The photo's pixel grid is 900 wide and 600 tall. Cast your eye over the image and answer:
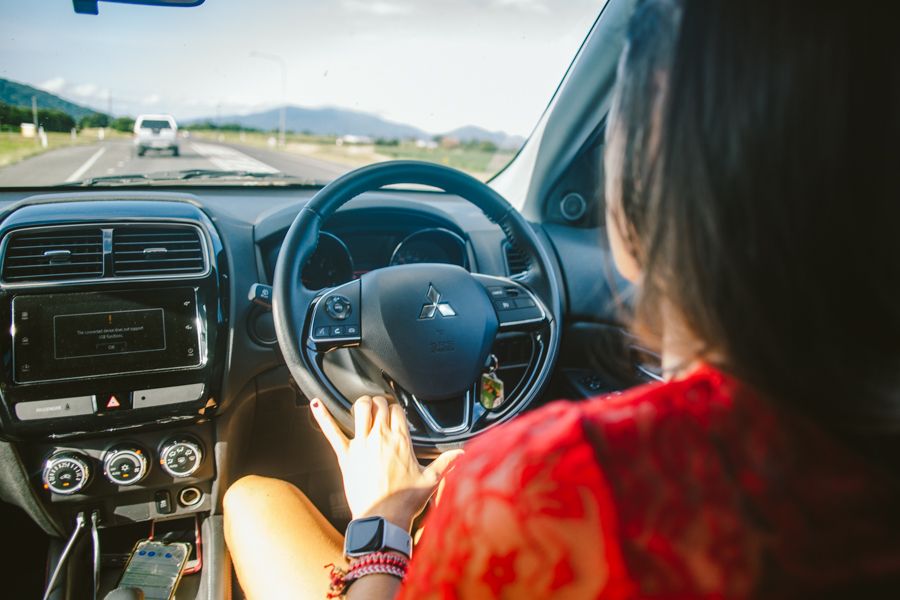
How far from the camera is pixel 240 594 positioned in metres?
2.59

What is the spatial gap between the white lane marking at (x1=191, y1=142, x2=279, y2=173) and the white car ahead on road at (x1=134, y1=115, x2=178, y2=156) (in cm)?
10

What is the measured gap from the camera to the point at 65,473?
2.23 meters

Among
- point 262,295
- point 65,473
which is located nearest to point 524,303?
point 262,295

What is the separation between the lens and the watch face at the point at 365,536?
133 cm

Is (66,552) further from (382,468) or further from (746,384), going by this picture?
(746,384)

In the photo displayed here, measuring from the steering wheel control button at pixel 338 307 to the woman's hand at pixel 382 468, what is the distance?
36 centimetres

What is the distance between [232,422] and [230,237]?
2.31ft

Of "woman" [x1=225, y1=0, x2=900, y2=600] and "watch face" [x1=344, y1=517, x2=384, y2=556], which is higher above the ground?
"woman" [x1=225, y1=0, x2=900, y2=600]

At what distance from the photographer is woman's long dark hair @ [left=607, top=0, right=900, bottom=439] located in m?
0.65

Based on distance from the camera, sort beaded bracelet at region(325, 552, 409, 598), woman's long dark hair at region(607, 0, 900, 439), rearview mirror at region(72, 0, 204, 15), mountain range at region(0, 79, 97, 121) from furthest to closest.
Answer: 1. mountain range at region(0, 79, 97, 121)
2. rearview mirror at region(72, 0, 204, 15)
3. beaded bracelet at region(325, 552, 409, 598)
4. woman's long dark hair at region(607, 0, 900, 439)

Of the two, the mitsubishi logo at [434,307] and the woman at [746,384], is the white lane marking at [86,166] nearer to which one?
the mitsubishi logo at [434,307]

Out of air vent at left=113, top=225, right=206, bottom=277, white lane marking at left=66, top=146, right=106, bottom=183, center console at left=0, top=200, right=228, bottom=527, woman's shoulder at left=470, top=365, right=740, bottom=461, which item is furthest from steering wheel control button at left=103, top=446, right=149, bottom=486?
woman's shoulder at left=470, top=365, right=740, bottom=461

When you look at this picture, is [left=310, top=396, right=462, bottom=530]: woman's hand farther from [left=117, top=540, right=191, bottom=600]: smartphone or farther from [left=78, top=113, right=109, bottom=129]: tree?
[left=78, top=113, right=109, bottom=129]: tree

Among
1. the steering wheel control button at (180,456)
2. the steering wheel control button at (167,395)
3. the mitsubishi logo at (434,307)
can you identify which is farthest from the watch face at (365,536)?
the steering wheel control button at (180,456)
